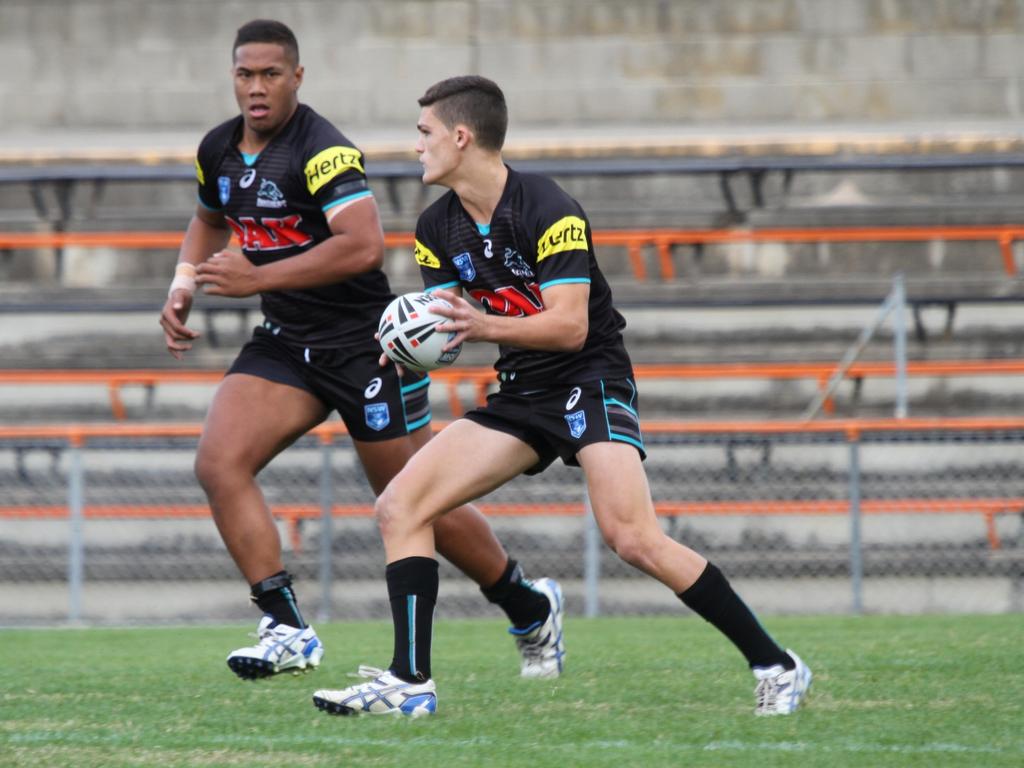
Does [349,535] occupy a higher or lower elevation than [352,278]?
lower

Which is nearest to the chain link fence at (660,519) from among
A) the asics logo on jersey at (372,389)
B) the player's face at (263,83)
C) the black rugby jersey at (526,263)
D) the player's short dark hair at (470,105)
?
the asics logo on jersey at (372,389)

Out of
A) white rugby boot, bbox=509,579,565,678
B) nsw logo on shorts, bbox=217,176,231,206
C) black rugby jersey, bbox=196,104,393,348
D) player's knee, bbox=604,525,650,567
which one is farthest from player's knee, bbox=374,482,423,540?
nsw logo on shorts, bbox=217,176,231,206

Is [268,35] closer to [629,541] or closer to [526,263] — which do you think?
[526,263]

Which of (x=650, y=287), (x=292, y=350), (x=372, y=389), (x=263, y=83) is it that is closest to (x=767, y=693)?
(x=372, y=389)

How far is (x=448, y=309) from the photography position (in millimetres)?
4484

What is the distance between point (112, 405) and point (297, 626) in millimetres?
7971

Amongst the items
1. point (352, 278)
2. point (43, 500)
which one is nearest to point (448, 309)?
point (352, 278)

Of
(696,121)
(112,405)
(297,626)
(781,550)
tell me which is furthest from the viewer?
(696,121)

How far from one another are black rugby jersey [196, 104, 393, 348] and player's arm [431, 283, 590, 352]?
1.10 m

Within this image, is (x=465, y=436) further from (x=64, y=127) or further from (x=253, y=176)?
(x=64, y=127)

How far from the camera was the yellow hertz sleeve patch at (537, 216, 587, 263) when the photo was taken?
4.55 m

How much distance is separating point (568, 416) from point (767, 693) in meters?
1.00

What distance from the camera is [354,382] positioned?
5516 mm

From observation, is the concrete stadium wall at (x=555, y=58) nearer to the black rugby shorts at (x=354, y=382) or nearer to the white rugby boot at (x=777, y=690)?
the black rugby shorts at (x=354, y=382)
